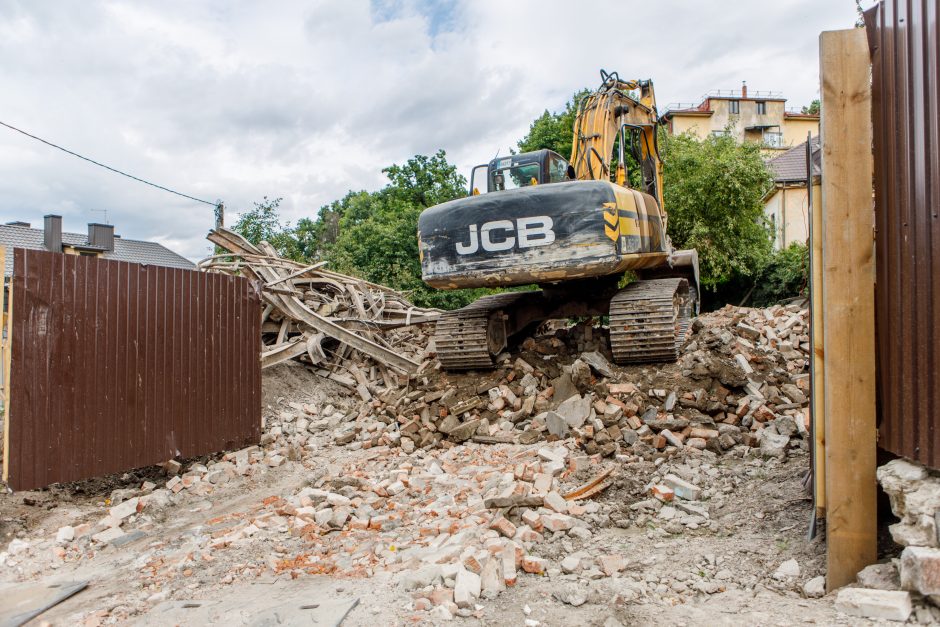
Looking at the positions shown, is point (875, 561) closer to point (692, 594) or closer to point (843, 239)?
point (692, 594)

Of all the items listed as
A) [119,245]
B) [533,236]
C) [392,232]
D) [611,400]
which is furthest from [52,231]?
[611,400]

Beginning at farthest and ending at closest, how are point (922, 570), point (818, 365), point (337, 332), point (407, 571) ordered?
point (337, 332) < point (407, 571) < point (818, 365) < point (922, 570)

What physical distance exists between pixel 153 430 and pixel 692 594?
17.1 ft

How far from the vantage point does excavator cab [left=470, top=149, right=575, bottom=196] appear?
7.93 metres

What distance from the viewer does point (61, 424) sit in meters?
5.51

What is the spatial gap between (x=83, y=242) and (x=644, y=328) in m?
33.5

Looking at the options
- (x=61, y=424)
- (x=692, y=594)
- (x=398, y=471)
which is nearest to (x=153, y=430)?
(x=61, y=424)

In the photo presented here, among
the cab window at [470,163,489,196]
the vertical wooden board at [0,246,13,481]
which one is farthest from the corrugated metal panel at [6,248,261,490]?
the cab window at [470,163,489,196]

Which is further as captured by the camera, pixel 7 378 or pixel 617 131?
pixel 617 131

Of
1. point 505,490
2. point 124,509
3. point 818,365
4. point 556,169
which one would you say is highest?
point 556,169

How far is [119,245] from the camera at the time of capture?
1400 inches

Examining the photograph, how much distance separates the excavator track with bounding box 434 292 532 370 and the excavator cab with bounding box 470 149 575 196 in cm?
157

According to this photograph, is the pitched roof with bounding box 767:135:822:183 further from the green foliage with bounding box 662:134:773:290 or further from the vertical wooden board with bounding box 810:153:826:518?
the vertical wooden board with bounding box 810:153:826:518

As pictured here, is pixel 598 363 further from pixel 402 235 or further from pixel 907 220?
pixel 402 235
